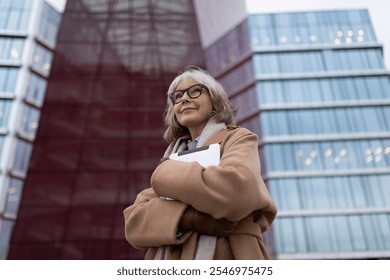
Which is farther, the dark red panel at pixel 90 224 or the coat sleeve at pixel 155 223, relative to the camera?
the dark red panel at pixel 90 224

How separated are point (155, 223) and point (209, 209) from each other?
198mm

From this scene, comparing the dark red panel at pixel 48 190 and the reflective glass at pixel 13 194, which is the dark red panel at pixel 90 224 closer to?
the dark red panel at pixel 48 190

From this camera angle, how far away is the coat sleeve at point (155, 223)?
970 millimetres

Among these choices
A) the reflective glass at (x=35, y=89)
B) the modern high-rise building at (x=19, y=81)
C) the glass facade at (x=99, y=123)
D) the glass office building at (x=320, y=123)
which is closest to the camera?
the glass facade at (x=99, y=123)

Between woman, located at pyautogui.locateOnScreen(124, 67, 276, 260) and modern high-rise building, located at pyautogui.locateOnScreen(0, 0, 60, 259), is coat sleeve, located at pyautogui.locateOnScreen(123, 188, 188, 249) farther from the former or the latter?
modern high-rise building, located at pyautogui.locateOnScreen(0, 0, 60, 259)

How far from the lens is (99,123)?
947 cm

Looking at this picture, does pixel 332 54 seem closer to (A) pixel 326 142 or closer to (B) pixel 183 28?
(A) pixel 326 142

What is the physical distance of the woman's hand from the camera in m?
0.98

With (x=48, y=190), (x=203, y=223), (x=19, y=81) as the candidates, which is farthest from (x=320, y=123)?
(x=203, y=223)

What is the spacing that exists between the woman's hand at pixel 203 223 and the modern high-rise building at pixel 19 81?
21.1m

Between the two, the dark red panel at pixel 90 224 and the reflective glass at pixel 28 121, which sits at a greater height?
the reflective glass at pixel 28 121

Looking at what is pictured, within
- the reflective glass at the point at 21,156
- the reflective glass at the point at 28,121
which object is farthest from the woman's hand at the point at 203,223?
the reflective glass at the point at 28,121

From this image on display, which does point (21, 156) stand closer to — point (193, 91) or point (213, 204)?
point (193, 91)

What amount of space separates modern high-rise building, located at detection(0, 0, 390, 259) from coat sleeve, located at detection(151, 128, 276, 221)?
765 cm
